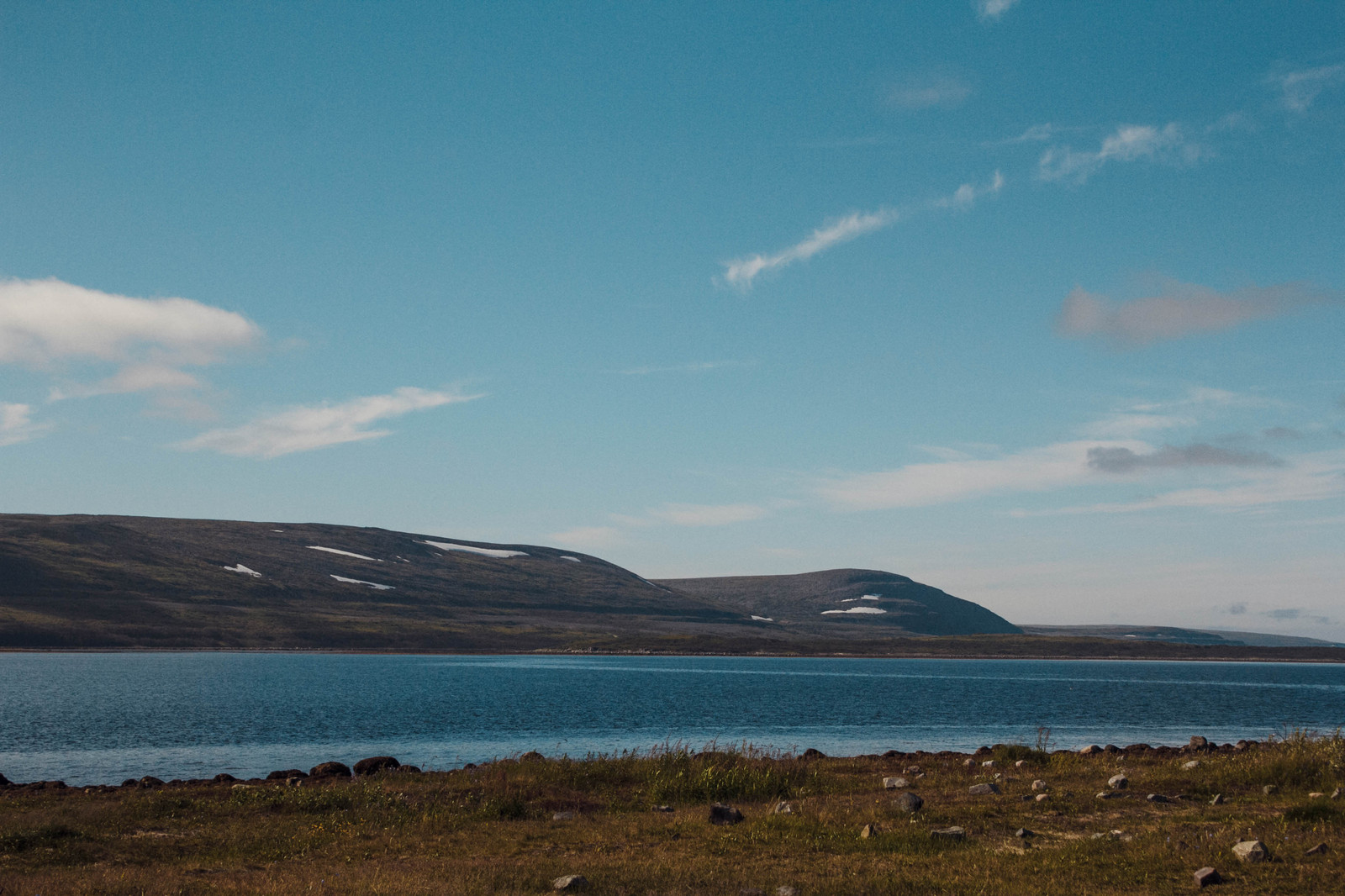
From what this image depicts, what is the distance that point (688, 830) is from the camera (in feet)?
70.6

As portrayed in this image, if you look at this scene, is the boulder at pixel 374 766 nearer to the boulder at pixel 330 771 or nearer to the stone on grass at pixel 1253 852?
the boulder at pixel 330 771

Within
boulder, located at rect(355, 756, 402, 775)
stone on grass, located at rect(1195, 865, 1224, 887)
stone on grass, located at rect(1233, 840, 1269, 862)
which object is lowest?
boulder, located at rect(355, 756, 402, 775)

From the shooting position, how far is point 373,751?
49375 millimetres

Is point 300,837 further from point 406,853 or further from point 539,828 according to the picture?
point 539,828

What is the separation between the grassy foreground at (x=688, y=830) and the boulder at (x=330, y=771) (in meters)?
1.59

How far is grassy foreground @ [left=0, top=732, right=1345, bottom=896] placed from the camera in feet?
53.1

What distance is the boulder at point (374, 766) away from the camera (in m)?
33.1

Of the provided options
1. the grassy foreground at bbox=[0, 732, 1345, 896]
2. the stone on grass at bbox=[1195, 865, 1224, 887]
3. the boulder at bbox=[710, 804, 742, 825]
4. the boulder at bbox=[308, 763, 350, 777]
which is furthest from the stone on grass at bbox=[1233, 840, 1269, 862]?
the boulder at bbox=[308, 763, 350, 777]

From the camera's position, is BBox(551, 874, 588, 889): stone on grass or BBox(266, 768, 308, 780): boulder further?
BBox(266, 768, 308, 780): boulder

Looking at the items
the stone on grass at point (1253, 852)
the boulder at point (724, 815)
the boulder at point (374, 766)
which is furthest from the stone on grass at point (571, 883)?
the boulder at point (374, 766)

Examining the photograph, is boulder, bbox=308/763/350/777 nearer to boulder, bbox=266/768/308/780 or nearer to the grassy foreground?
boulder, bbox=266/768/308/780

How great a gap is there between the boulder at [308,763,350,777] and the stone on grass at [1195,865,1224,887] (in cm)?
2595

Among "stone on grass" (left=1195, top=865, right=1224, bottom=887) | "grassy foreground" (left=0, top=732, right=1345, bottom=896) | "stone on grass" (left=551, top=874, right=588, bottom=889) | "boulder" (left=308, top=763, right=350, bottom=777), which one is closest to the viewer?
"stone on grass" (left=1195, top=865, right=1224, bottom=887)

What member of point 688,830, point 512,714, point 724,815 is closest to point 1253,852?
point 724,815
